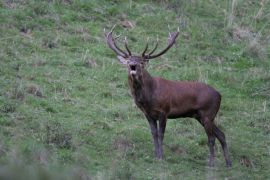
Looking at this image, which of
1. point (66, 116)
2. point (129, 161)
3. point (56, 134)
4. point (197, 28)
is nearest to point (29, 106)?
point (66, 116)

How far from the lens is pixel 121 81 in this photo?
11.2 meters

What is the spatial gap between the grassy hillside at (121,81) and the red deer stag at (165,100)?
0.35 meters

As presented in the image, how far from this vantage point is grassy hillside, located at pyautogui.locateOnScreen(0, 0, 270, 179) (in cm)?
792

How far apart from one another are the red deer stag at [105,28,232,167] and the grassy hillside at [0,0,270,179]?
0.35 m

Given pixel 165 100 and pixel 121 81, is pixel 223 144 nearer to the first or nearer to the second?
pixel 165 100

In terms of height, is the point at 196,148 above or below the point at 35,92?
below

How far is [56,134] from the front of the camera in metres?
7.79

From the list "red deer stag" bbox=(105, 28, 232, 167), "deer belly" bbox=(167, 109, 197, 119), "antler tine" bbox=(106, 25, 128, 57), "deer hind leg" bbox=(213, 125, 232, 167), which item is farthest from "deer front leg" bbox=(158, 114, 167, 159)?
"antler tine" bbox=(106, 25, 128, 57)

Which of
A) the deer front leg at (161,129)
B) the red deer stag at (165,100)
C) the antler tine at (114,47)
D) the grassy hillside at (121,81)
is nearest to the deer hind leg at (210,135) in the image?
the red deer stag at (165,100)

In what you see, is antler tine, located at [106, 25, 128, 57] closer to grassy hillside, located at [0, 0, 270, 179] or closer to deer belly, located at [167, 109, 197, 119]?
deer belly, located at [167, 109, 197, 119]

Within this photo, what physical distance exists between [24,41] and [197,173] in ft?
16.9

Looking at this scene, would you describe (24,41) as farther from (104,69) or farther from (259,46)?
(259,46)

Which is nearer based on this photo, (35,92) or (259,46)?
(35,92)

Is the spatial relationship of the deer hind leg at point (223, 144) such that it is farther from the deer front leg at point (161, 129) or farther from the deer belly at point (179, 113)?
the deer front leg at point (161, 129)
